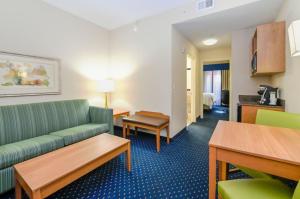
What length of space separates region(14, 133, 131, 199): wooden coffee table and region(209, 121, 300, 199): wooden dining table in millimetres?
1146

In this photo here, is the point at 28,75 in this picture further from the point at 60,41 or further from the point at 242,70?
the point at 242,70

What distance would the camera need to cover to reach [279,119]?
173 cm

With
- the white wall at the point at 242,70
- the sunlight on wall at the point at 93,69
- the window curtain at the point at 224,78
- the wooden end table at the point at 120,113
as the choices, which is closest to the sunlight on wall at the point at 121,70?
the sunlight on wall at the point at 93,69

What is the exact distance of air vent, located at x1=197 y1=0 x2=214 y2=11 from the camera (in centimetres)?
263

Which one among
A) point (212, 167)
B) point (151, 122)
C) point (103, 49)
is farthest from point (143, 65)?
point (212, 167)

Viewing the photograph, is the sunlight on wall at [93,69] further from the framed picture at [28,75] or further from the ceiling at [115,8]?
the ceiling at [115,8]

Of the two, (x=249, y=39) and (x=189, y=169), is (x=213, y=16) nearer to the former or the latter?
(x=249, y=39)

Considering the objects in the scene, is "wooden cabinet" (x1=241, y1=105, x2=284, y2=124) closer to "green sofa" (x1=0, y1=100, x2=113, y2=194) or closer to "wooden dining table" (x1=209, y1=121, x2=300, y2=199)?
"wooden dining table" (x1=209, y1=121, x2=300, y2=199)

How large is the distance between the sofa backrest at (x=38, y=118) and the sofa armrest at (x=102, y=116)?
5.0 inches

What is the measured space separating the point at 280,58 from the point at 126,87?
2.96m

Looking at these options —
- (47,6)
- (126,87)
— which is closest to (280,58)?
(126,87)

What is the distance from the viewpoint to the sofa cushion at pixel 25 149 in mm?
1653

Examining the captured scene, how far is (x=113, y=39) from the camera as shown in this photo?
3.93 metres

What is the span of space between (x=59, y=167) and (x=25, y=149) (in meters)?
0.74
